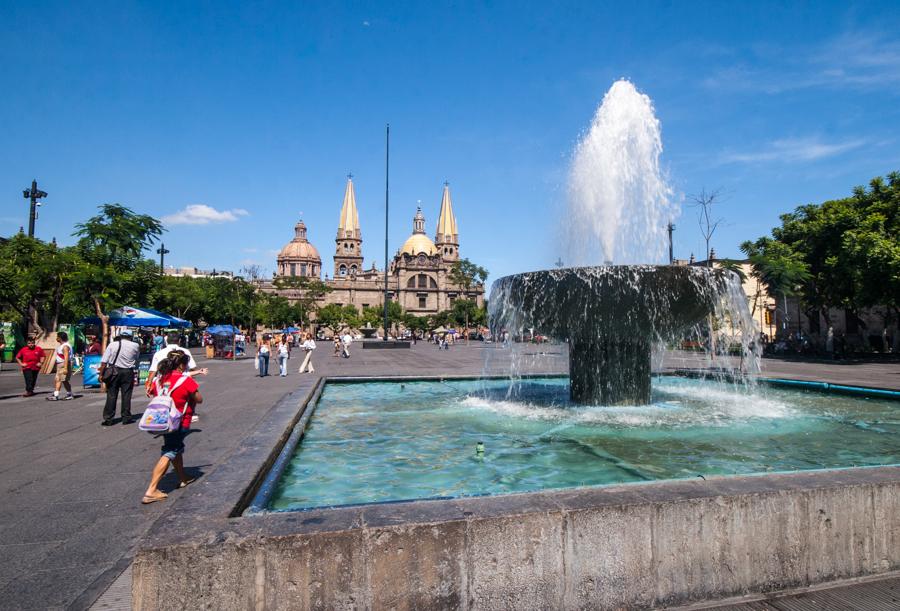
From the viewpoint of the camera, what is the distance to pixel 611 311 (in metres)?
6.86

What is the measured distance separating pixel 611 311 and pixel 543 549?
4.92m

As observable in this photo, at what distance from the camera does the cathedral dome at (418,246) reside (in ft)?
362

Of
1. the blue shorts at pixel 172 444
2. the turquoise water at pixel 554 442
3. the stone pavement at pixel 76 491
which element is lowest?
the stone pavement at pixel 76 491

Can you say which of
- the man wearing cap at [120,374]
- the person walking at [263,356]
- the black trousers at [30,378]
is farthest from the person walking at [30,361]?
the person walking at [263,356]

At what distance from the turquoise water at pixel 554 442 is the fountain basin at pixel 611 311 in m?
0.42

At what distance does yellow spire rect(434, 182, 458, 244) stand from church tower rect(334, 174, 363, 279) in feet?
58.1

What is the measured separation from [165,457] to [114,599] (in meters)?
1.59

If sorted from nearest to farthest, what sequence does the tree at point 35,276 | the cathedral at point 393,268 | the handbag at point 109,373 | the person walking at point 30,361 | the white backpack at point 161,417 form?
the white backpack at point 161,417 → the handbag at point 109,373 → the person walking at point 30,361 → the tree at point 35,276 → the cathedral at point 393,268

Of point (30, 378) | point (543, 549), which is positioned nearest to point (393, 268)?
point (30, 378)

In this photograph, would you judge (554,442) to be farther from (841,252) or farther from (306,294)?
(306,294)

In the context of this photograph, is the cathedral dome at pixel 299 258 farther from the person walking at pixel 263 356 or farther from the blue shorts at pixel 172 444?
the blue shorts at pixel 172 444

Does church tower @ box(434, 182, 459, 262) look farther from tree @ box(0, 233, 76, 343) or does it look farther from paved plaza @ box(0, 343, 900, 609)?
paved plaza @ box(0, 343, 900, 609)

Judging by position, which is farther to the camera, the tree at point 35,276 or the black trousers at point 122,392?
the tree at point 35,276

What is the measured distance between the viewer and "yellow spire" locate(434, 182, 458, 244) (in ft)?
370
